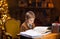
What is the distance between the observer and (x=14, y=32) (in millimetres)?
3646

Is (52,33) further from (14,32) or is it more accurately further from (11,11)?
(11,11)

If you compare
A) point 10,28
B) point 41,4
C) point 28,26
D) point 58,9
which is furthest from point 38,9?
point 28,26

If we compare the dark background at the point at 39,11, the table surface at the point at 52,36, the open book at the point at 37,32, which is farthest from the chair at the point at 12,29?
the dark background at the point at 39,11

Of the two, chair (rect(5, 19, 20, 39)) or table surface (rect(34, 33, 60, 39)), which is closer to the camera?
table surface (rect(34, 33, 60, 39))

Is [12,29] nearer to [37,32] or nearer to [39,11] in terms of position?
[37,32]

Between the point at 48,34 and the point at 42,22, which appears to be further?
the point at 42,22

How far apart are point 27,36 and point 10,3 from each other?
375cm

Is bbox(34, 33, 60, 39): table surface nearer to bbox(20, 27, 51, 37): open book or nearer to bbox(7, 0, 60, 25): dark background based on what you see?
bbox(20, 27, 51, 37): open book

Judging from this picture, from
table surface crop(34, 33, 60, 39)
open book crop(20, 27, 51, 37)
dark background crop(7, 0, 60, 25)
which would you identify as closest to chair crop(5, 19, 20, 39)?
open book crop(20, 27, 51, 37)

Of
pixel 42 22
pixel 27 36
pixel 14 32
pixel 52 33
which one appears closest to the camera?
pixel 27 36

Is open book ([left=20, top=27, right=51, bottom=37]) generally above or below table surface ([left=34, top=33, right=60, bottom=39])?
above

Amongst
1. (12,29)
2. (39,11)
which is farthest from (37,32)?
(39,11)

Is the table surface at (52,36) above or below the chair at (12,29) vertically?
above

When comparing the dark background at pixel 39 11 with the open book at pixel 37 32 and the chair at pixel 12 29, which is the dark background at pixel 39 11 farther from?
the open book at pixel 37 32
